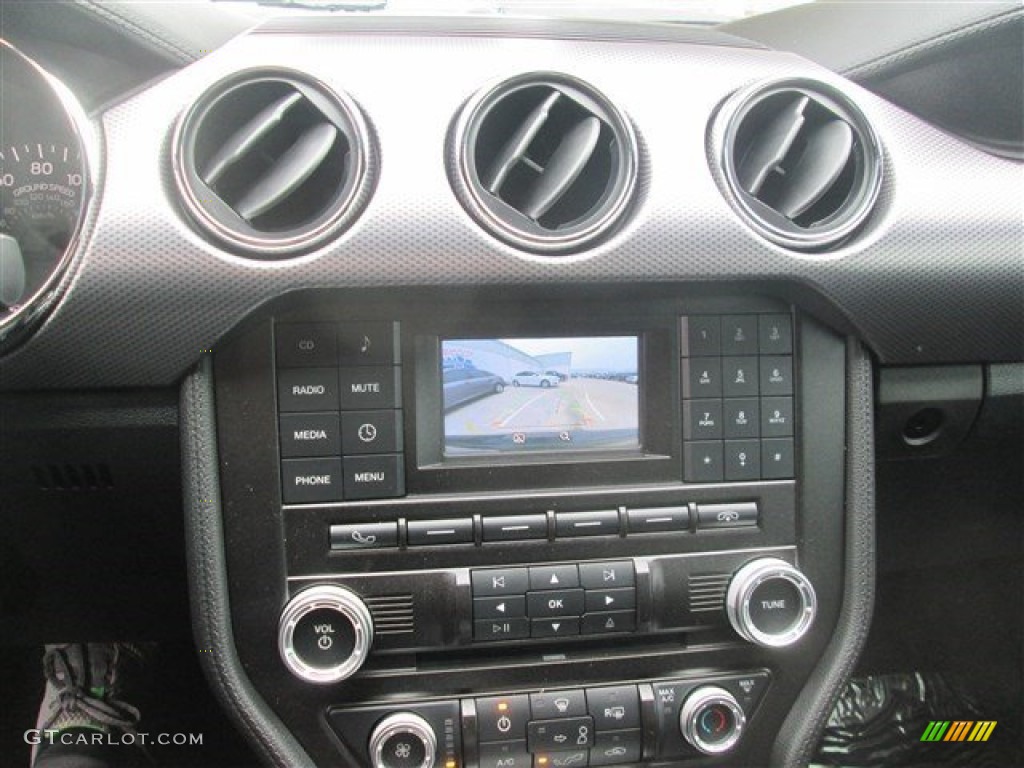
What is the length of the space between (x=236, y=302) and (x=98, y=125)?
0.27 metres

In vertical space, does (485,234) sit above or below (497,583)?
above

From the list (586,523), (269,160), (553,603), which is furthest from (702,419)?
(269,160)

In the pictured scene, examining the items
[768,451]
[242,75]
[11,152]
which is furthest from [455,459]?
[11,152]

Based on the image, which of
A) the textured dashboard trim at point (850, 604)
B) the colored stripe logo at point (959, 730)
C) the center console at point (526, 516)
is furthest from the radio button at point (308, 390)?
the colored stripe logo at point (959, 730)

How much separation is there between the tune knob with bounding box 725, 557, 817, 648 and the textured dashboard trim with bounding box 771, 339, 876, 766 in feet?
0.25

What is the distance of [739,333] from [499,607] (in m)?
0.48

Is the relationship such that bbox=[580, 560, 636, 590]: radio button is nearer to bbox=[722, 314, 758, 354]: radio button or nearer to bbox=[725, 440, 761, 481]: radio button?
bbox=[725, 440, 761, 481]: radio button

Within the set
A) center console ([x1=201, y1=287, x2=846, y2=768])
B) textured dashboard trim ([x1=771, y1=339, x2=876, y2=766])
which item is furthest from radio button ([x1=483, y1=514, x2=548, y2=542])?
textured dashboard trim ([x1=771, y1=339, x2=876, y2=766])

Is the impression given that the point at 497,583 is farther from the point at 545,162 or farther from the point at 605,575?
the point at 545,162

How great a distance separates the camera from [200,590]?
98 cm

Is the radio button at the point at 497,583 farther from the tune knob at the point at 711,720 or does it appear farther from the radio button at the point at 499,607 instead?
the tune knob at the point at 711,720

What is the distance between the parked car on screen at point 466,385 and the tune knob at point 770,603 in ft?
1.36

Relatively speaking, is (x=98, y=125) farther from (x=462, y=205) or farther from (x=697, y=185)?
(x=697, y=185)

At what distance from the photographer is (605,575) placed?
1021mm
